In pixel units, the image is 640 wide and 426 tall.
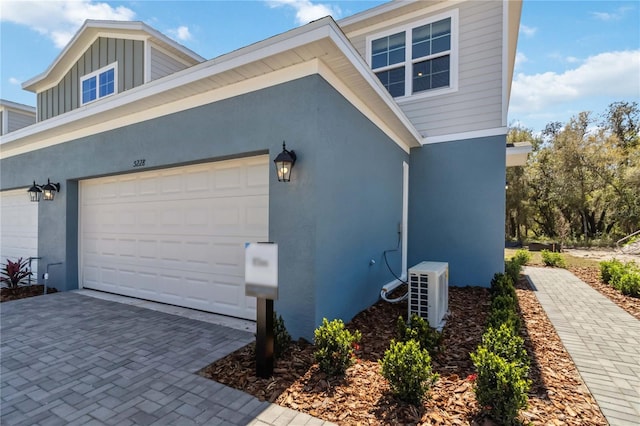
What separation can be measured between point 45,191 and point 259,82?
5.80 meters

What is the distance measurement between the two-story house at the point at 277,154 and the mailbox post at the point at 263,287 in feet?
2.68

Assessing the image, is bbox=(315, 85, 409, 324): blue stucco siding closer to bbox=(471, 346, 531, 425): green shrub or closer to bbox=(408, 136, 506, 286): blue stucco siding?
bbox=(408, 136, 506, 286): blue stucco siding

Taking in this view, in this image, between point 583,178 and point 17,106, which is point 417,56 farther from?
point 583,178

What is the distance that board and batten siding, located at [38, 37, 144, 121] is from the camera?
24.3 feet

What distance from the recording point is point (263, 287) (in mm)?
2863

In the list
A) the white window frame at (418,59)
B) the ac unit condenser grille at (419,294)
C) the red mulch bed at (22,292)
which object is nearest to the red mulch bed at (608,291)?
the ac unit condenser grille at (419,294)

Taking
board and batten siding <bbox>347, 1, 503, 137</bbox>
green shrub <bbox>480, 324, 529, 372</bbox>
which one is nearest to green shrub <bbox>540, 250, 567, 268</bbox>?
board and batten siding <bbox>347, 1, 503, 137</bbox>

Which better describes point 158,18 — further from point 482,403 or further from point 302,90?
point 482,403

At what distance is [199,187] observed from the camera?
506 centimetres

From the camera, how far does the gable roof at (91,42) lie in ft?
23.7

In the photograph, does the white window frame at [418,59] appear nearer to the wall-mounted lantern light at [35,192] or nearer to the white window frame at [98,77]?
the white window frame at [98,77]

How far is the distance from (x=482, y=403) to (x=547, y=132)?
2714 cm

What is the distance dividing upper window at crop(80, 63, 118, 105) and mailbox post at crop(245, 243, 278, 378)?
24.4 feet

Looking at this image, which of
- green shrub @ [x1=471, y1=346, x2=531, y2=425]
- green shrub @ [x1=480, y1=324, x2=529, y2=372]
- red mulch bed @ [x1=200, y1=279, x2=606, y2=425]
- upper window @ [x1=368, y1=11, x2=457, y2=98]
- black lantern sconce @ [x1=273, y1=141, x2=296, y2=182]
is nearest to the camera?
green shrub @ [x1=471, y1=346, x2=531, y2=425]
